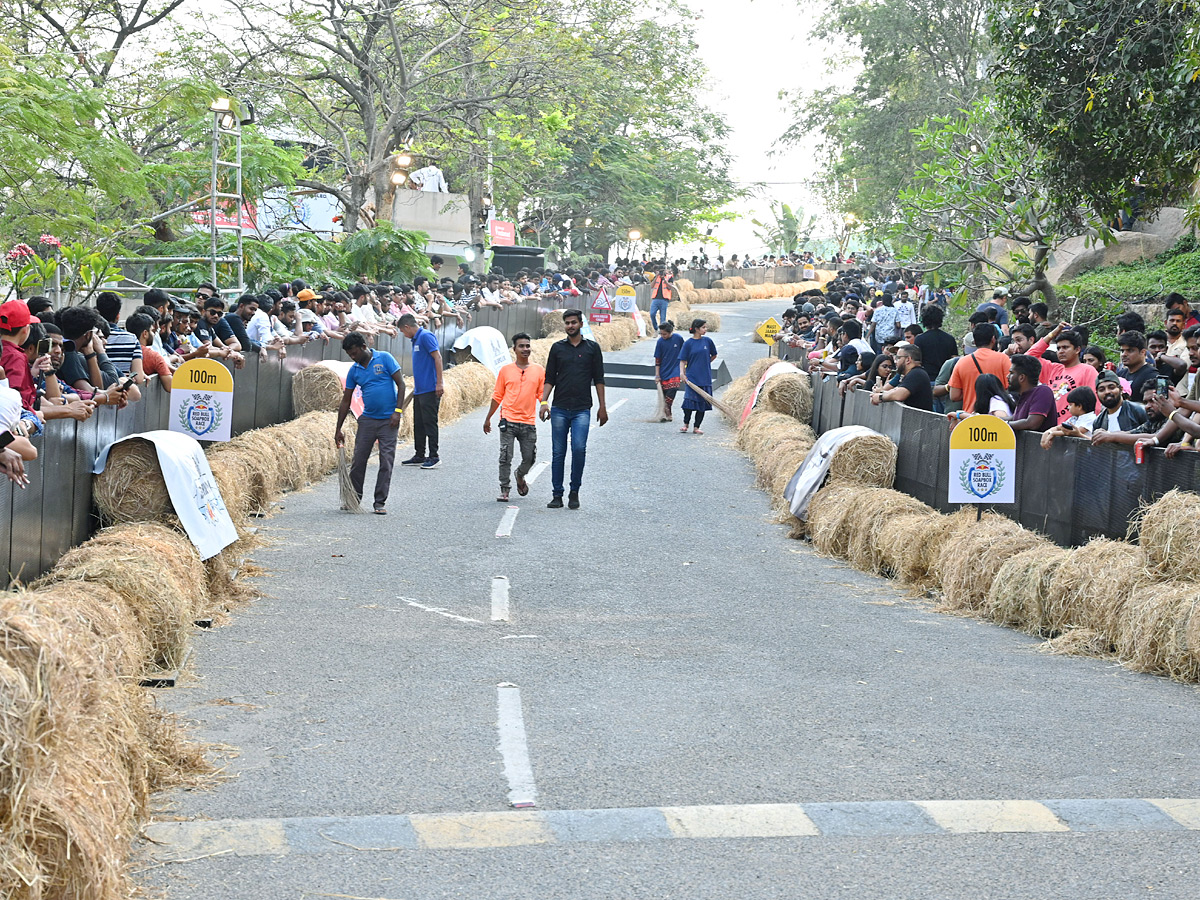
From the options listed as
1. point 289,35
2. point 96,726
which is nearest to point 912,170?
point 289,35

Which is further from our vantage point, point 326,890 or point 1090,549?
point 1090,549

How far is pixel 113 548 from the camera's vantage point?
8211mm

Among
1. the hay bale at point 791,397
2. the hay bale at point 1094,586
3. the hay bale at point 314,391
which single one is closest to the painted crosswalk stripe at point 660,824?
the hay bale at point 1094,586

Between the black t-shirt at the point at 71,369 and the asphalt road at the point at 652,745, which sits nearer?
the asphalt road at the point at 652,745

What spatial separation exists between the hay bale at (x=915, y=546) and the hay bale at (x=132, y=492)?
593 centimetres

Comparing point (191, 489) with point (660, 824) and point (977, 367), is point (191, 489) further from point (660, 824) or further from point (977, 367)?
point (977, 367)

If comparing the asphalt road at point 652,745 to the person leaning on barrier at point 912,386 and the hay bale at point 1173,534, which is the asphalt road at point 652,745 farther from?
the person leaning on barrier at point 912,386

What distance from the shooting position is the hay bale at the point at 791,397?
803 inches

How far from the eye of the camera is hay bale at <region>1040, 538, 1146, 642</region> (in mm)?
8914

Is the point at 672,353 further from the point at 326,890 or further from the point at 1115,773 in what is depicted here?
the point at 326,890

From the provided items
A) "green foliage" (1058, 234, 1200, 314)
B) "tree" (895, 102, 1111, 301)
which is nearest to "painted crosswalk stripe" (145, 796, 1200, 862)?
"tree" (895, 102, 1111, 301)

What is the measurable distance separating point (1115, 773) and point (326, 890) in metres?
3.73

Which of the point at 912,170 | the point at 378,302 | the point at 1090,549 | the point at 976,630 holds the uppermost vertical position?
the point at 912,170

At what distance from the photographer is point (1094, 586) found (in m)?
9.10
